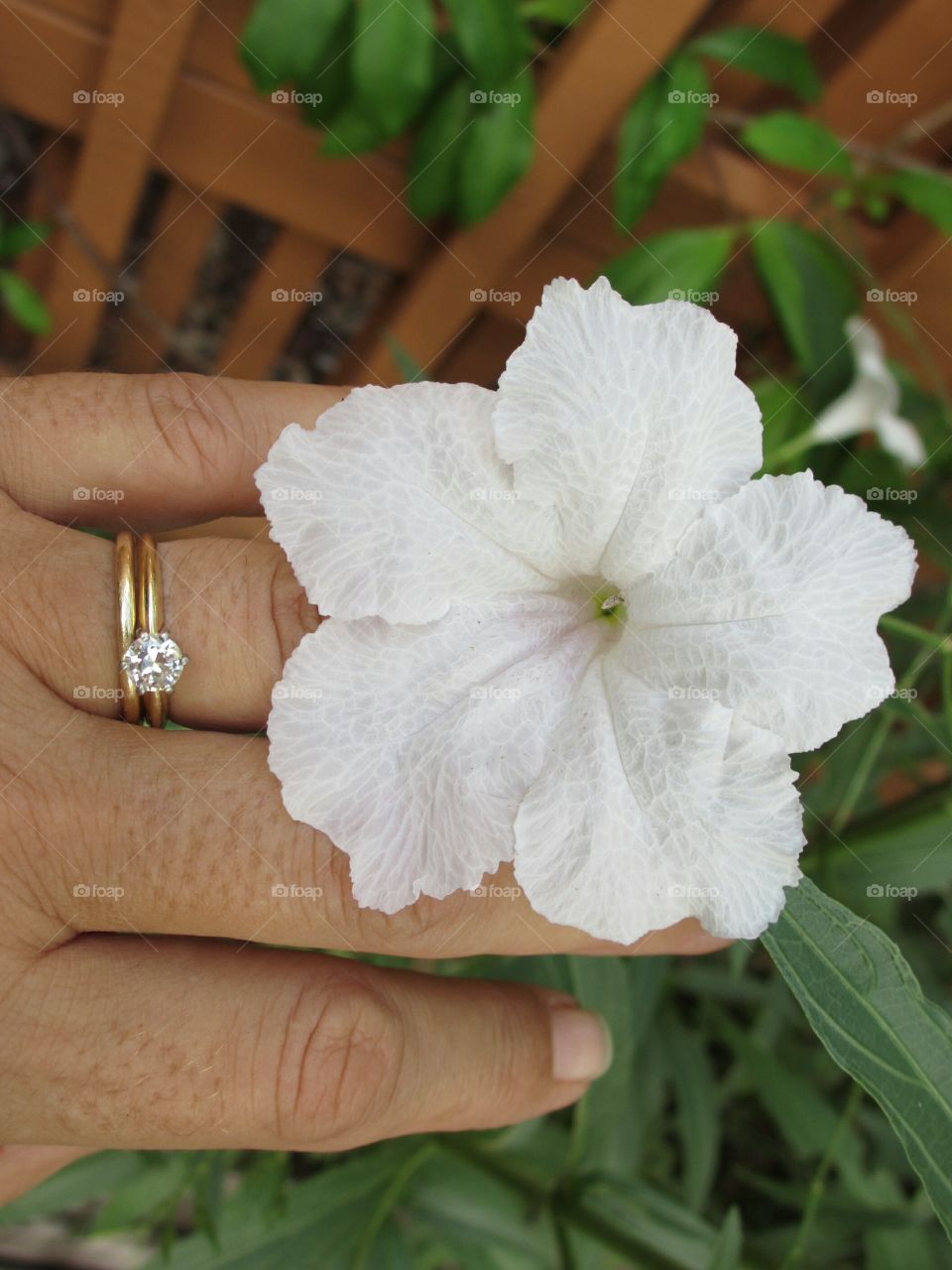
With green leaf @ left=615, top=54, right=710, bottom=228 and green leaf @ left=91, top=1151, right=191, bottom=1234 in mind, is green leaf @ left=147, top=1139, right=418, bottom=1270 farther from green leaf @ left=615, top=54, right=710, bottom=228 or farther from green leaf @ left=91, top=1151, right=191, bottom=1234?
green leaf @ left=615, top=54, right=710, bottom=228

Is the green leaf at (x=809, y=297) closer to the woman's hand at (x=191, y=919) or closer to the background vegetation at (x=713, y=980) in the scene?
the background vegetation at (x=713, y=980)

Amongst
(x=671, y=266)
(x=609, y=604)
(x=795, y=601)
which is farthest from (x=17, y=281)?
(x=795, y=601)

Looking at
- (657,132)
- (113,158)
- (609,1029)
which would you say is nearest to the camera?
(609,1029)

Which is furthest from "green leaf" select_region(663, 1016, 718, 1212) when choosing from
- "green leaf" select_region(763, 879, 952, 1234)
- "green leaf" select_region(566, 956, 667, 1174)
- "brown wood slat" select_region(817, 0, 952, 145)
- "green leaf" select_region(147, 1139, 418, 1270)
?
"brown wood slat" select_region(817, 0, 952, 145)

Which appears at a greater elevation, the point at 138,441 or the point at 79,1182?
the point at 138,441

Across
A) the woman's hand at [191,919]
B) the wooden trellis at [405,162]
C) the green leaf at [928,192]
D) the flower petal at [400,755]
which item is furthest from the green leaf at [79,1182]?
the green leaf at [928,192]

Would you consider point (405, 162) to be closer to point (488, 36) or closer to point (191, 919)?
point (488, 36)
